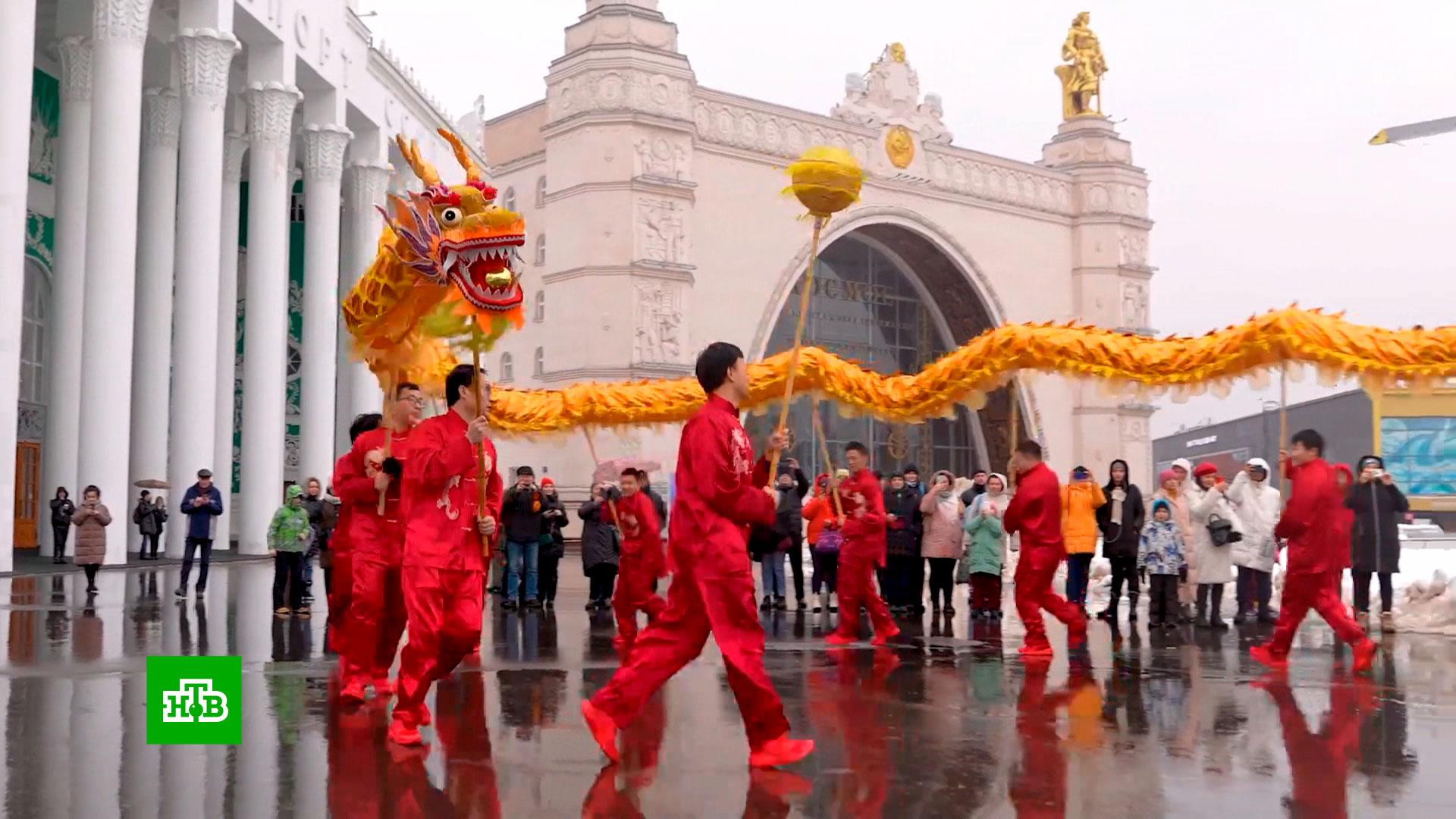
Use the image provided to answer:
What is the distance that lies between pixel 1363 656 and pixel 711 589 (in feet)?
19.3

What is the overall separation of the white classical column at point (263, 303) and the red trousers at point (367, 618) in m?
18.2

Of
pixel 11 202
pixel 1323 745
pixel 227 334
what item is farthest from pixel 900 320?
pixel 1323 745

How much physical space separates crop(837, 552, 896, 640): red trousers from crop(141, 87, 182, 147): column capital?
62.1 feet

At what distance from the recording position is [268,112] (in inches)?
969

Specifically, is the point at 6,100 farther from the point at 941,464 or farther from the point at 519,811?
the point at 941,464

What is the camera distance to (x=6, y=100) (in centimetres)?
1783

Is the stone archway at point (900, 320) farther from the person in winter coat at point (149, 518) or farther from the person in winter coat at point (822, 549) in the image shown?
the person in winter coat at point (822, 549)

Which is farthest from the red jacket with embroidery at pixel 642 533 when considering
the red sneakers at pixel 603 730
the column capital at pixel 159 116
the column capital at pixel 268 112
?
the column capital at pixel 159 116

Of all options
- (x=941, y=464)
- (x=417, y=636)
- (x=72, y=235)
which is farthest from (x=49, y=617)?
(x=941, y=464)

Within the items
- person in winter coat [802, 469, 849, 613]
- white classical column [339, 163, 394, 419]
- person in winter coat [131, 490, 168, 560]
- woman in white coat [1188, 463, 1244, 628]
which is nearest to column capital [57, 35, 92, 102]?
person in winter coat [131, 490, 168, 560]

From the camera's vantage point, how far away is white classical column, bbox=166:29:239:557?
2209 cm

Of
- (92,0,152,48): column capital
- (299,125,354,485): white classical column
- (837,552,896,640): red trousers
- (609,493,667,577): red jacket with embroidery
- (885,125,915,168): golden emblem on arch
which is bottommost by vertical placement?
(837,552,896,640): red trousers

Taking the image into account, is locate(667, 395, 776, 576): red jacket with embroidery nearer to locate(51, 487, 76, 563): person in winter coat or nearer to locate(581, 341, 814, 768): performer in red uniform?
locate(581, 341, 814, 768): performer in red uniform

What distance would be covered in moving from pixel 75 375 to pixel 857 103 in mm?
27935
